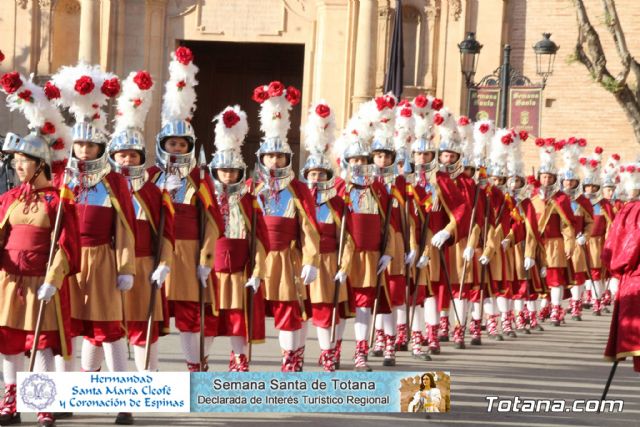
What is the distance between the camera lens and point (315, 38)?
32.3 m

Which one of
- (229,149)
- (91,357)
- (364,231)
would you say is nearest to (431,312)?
(364,231)

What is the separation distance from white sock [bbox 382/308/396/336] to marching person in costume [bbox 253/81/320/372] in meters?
2.17

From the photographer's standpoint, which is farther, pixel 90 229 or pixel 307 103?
pixel 307 103

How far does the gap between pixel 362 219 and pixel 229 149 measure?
2.26 metres

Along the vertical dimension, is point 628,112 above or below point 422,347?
above

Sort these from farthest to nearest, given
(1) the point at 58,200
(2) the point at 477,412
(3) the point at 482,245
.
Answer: (3) the point at 482,245
(2) the point at 477,412
(1) the point at 58,200

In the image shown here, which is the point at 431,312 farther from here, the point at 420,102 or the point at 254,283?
the point at 254,283

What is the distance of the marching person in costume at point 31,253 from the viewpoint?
958 cm

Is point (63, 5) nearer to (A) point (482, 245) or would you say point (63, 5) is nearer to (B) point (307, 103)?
(B) point (307, 103)

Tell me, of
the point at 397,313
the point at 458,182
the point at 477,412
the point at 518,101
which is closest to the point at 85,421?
the point at 477,412

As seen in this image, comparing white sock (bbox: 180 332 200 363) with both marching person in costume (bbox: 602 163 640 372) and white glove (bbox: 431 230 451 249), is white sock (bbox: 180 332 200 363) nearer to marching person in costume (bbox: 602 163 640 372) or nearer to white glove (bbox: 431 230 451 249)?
marching person in costume (bbox: 602 163 640 372)

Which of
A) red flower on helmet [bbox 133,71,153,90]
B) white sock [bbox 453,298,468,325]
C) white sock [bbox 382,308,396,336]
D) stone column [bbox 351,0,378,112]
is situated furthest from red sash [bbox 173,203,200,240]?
stone column [bbox 351,0,378,112]

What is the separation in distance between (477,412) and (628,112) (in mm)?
7097

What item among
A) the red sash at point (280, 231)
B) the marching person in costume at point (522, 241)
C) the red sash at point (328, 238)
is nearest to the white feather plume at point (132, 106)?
the red sash at point (280, 231)
